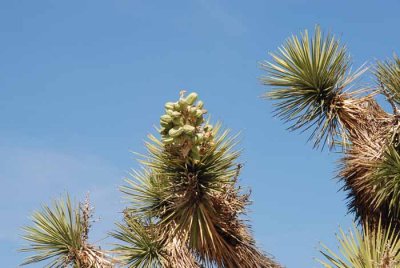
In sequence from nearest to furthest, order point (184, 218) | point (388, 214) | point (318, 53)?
point (184, 218)
point (388, 214)
point (318, 53)

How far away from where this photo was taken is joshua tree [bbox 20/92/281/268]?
626 centimetres

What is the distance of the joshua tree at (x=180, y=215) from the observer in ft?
20.5

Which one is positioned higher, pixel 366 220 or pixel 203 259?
pixel 366 220

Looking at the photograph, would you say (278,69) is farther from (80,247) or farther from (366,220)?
(80,247)

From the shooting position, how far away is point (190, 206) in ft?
21.5

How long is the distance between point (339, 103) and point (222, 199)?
6.46 feet

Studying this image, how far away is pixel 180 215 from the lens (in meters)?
6.75

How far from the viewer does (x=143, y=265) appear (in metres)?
7.29

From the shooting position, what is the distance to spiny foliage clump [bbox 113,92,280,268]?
20.3 feet

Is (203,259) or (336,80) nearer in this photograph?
(203,259)

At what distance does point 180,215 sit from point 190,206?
0.79 feet

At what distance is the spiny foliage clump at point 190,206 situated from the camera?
6195 mm

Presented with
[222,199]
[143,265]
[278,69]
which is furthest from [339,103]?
[143,265]

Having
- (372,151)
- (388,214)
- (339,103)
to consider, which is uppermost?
(339,103)
